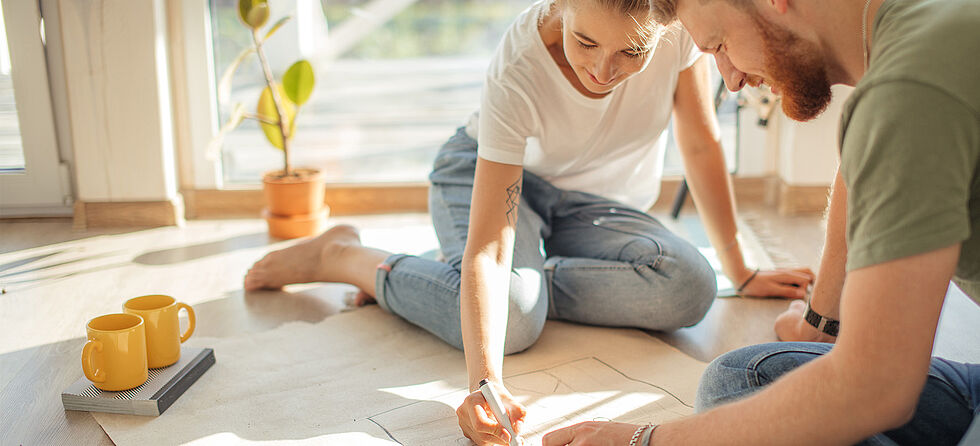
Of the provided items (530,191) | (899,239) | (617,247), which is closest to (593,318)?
(617,247)

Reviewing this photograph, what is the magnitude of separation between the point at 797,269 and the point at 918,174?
1.19 m

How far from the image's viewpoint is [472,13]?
101 inches

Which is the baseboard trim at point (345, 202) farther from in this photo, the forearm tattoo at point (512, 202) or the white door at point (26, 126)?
the forearm tattoo at point (512, 202)

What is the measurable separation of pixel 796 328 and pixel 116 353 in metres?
1.15

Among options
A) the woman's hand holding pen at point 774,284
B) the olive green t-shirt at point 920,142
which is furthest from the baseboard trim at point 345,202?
the olive green t-shirt at point 920,142

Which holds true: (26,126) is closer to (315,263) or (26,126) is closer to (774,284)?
(315,263)

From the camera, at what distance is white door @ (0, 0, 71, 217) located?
219 centimetres

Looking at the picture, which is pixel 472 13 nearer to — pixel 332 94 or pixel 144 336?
pixel 332 94

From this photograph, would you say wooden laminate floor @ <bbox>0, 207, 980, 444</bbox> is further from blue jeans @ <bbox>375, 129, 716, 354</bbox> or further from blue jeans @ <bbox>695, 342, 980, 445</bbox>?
blue jeans @ <bbox>695, 342, 980, 445</bbox>

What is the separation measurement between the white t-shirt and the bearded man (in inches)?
20.4

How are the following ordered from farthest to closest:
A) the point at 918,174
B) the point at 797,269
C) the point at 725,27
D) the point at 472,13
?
1. the point at 472,13
2. the point at 797,269
3. the point at 725,27
4. the point at 918,174

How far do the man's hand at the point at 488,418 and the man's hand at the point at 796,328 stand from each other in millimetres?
589

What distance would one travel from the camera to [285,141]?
224 cm

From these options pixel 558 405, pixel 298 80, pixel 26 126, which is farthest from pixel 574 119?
pixel 26 126
